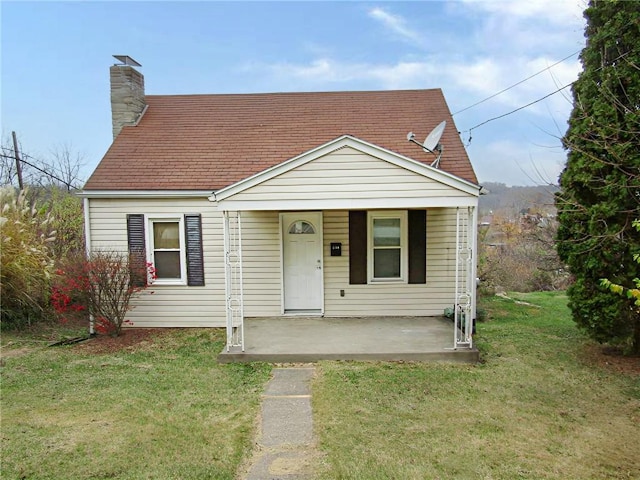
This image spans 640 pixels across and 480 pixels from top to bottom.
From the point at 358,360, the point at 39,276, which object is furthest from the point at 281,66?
the point at 358,360

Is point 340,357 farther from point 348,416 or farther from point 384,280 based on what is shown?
point 384,280

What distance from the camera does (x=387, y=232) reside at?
8141 mm

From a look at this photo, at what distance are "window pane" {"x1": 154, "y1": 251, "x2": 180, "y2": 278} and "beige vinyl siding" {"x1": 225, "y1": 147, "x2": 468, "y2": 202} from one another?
9.12 feet

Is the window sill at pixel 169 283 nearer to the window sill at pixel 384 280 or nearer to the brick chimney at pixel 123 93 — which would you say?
the window sill at pixel 384 280

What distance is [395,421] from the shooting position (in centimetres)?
421

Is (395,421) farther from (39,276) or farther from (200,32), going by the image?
(200,32)

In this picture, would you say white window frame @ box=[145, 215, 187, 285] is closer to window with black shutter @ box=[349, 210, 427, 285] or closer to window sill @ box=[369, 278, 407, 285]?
window with black shutter @ box=[349, 210, 427, 285]

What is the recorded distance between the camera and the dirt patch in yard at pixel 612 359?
18.2ft

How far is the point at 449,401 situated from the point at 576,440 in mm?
1283

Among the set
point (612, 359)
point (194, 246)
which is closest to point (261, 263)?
point (194, 246)

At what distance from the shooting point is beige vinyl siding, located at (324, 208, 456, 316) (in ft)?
26.3

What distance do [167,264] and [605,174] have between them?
7.71 meters

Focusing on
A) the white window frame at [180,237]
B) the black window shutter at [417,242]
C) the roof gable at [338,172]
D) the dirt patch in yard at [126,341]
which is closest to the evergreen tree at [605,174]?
the roof gable at [338,172]

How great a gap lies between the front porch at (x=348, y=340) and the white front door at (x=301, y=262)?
16.8 inches
